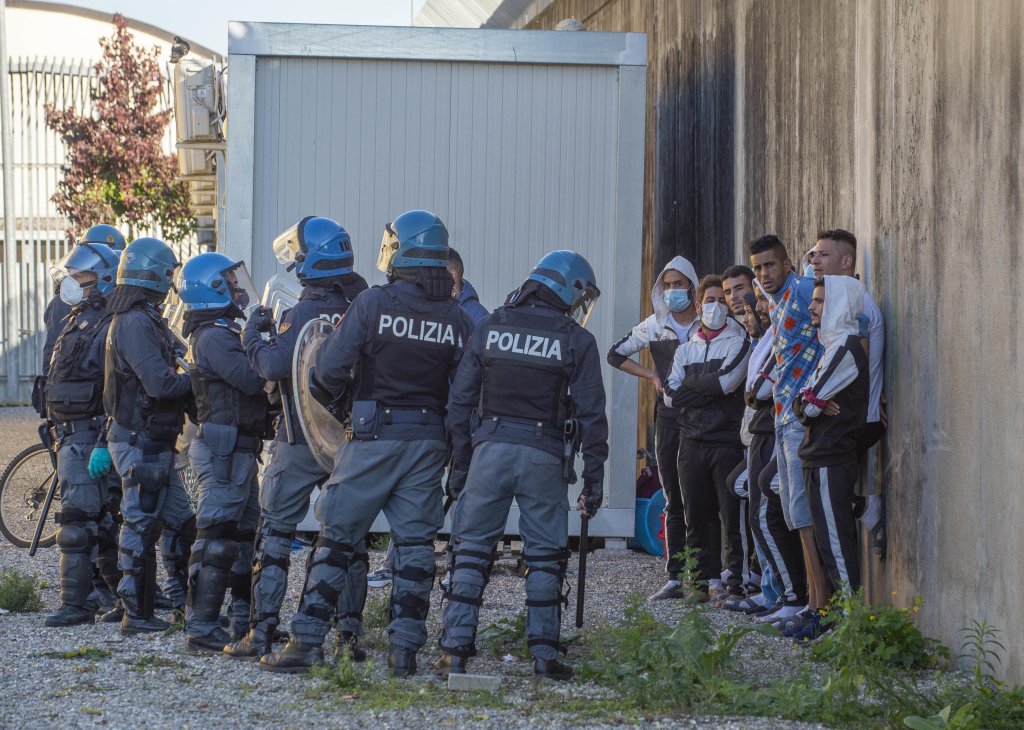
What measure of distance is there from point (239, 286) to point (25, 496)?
4.00 metres

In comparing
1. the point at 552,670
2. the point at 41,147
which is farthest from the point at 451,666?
the point at 41,147

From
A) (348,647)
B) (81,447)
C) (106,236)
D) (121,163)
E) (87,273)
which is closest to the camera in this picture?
(348,647)

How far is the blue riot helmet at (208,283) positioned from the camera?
22.0ft

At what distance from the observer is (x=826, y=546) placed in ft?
22.1

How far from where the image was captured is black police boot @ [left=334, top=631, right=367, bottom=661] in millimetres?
6098

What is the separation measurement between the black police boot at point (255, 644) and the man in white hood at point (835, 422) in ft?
8.16

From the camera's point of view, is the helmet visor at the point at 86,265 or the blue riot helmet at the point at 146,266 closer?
the blue riot helmet at the point at 146,266

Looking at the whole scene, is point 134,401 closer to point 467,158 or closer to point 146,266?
point 146,266

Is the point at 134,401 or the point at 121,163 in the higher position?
the point at 121,163

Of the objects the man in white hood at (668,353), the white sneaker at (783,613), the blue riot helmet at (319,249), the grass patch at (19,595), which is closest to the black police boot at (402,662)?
the blue riot helmet at (319,249)

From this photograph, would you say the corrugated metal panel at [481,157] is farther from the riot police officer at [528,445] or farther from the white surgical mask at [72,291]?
the riot police officer at [528,445]

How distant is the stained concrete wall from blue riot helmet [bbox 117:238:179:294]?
3.50m

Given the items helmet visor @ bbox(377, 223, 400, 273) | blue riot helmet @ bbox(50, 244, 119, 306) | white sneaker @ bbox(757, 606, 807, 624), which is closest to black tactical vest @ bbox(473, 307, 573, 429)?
helmet visor @ bbox(377, 223, 400, 273)

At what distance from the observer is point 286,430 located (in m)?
6.39
